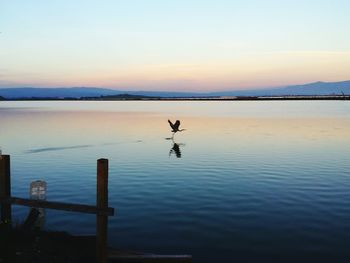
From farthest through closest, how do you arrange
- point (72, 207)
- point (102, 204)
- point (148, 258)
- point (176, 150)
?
point (176, 150) < point (148, 258) < point (72, 207) < point (102, 204)

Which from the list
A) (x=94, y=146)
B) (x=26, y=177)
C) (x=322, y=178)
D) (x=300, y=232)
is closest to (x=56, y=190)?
(x=26, y=177)

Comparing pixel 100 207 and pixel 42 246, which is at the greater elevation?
pixel 100 207

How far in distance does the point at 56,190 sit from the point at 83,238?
11.7 meters

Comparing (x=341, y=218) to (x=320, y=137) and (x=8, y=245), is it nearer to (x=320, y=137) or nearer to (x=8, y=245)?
(x=8, y=245)

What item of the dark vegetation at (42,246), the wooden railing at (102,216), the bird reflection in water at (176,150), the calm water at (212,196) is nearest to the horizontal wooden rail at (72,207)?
the wooden railing at (102,216)

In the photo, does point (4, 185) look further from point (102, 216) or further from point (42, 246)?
point (102, 216)

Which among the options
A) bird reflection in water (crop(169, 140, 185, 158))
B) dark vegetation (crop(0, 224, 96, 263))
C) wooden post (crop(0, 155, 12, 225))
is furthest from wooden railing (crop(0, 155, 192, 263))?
bird reflection in water (crop(169, 140, 185, 158))

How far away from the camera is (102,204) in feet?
38.7

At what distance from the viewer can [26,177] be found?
28.4 metres

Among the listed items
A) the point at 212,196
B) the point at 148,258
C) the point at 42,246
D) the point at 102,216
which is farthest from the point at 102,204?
the point at 212,196

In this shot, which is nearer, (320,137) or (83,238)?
(83,238)

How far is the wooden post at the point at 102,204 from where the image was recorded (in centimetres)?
1166

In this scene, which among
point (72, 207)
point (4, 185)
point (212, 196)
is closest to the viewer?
point (72, 207)

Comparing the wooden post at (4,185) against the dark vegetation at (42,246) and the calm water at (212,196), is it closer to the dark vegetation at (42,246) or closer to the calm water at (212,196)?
the dark vegetation at (42,246)
